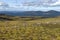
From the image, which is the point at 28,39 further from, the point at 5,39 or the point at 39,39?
the point at 5,39

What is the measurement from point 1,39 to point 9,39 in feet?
7.57

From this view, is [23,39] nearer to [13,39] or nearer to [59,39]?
[13,39]

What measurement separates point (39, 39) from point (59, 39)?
18.9 ft

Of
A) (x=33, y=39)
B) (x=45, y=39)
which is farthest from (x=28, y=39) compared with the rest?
(x=45, y=39)

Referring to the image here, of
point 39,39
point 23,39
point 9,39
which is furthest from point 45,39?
point 9,39

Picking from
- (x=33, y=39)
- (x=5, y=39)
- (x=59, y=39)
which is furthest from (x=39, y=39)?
(x=5, y=39)

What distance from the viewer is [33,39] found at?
57.1 metres

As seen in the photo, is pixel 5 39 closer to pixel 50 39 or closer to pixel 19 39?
pixel 19 39

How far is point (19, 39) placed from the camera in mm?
57344

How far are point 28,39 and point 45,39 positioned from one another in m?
4.96

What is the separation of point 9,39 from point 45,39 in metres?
10.5

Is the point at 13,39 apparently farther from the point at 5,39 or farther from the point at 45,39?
the point at 45,39

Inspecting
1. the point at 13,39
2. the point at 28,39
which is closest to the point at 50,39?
the point at 28,39

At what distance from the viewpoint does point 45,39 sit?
184 ft
